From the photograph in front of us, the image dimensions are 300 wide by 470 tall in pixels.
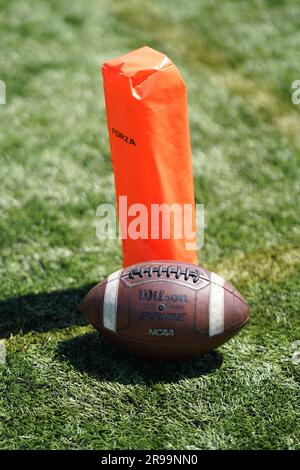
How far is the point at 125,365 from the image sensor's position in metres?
3.29

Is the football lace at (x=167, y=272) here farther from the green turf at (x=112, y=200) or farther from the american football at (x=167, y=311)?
the green turf at (x=112, y=200)

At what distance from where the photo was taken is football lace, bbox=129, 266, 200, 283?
126 inches

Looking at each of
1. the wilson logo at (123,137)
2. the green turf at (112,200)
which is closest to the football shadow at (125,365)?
the green turf at (112,200)

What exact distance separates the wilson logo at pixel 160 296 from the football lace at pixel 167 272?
0.30ft

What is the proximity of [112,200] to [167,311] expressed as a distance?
1.54 metres
